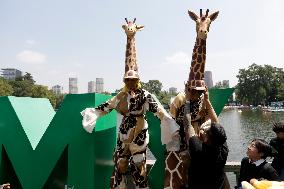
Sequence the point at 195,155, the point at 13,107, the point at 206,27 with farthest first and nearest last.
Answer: the point at 13,107, the point at 206,27, the point at 195,155

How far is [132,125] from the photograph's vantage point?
4512 mm

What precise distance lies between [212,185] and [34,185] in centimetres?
295

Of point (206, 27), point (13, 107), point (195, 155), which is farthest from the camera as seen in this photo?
point (13, 107)

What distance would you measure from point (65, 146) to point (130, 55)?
1.67 meters

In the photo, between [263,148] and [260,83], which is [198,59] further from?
[260,83]

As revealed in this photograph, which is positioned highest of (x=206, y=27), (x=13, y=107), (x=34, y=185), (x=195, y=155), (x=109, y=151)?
(x=206, y=27)

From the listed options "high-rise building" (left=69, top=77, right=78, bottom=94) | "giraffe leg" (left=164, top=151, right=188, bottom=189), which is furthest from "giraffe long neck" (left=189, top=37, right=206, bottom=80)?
"high-rise building" (left=69, top=77, right=78, bottom=94)

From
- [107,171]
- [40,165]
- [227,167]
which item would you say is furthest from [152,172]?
[40,165]

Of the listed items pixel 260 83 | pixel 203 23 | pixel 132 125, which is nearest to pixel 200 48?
pixel 203 23

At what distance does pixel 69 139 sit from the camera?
4863mm

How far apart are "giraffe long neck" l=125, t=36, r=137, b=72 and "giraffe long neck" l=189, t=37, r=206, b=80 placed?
1.01 m

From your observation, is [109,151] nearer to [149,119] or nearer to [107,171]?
[107,171]

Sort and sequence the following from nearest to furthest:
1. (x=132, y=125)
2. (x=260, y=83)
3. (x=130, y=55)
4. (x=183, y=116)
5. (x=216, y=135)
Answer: (x=216, y=135) → (x=183, y=116) → (x=132, y=125) → (x=130, y=55) → (x=260, y=83)

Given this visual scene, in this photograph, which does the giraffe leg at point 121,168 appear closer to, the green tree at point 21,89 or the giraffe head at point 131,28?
the giraffe head at point 131,28
